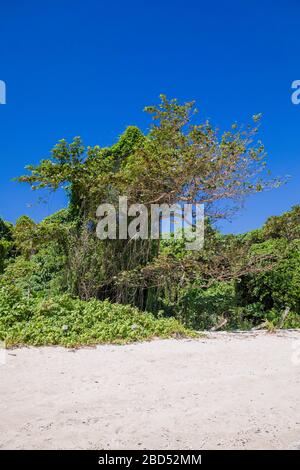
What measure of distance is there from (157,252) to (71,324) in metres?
4.05

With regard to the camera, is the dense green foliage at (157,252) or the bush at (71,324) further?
the dense green foliage at (157,252)

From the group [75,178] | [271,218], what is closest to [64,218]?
[75,178]

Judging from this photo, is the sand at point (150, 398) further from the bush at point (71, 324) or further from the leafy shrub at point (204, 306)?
the leafy shrub at point (204, 306)

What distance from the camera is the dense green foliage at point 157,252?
958 centimetres

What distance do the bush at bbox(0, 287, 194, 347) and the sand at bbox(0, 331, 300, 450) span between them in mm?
425

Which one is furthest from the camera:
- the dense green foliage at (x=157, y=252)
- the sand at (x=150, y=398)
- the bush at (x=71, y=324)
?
the dense green foliage at (x=157, y=252)

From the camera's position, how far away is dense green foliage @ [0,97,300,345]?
31.4 ft

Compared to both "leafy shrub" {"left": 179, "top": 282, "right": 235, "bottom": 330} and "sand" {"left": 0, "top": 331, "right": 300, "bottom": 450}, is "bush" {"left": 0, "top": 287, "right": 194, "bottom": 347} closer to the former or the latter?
"sand" {"left": 0, "top": 331, "right": 300, "bottom": 450}

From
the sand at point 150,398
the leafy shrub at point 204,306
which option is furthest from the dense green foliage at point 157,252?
the sand at point 150,398

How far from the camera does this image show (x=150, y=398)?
4.32 meters

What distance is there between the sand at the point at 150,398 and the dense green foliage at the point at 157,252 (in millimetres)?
2449

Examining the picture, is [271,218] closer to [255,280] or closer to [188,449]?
[255,280]

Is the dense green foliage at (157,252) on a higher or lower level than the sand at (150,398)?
higher
